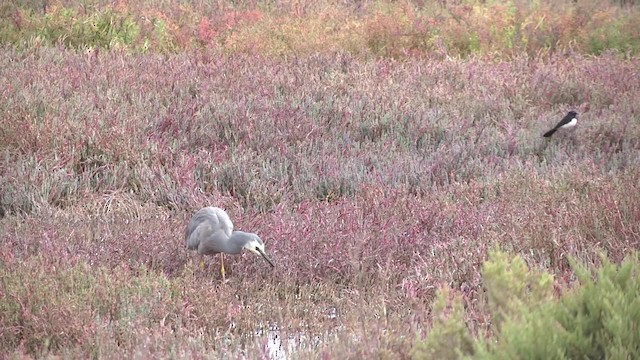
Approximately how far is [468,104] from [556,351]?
7.66 m

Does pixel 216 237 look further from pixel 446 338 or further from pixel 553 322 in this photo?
pixel 553 322

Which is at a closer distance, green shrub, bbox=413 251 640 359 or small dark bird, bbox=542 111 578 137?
green shrub, bbox=413 251 640 359

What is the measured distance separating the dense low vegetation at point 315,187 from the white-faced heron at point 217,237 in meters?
0.17

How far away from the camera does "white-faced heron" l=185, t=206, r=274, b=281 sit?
593cm

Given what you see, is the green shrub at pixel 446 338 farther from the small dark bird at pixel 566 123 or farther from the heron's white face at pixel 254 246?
the small dark bird at pixel 566 123

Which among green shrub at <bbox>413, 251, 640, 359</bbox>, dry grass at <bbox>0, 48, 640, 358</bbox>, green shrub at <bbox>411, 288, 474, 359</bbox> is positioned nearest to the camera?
green shrub at <bbox>413, 251, 640, 359</bbox>

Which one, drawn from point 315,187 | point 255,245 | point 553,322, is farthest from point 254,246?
point 553,322

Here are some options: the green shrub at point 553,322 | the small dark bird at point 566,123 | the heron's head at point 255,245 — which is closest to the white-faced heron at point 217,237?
the heron's head at point 255,245

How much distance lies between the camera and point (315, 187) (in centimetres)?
832

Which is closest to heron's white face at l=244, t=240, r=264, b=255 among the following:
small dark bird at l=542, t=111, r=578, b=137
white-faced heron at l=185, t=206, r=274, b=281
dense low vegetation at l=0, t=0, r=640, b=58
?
white-faced heron at l=185, t=206, r=274, b=281

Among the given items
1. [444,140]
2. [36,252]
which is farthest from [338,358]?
[444,140]

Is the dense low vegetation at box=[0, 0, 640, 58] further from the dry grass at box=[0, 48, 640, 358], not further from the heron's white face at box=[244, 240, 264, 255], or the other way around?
the heron's white face at box=[244, 240, 264, 255]

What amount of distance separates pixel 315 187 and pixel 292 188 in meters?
0.21

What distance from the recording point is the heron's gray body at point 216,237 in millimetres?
5934
